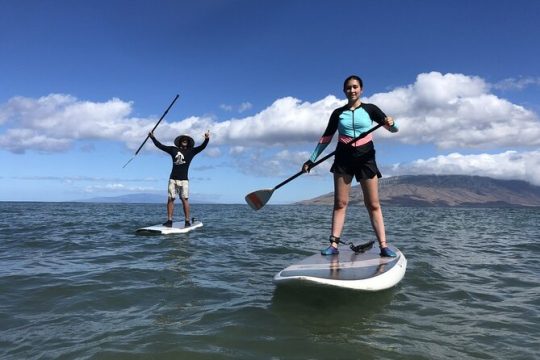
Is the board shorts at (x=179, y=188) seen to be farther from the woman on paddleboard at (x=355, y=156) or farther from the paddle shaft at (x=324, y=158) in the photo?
the woman on paddleboard at (x=355, y=156)

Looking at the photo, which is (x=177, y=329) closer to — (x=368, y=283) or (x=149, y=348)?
(x=149, y=348)

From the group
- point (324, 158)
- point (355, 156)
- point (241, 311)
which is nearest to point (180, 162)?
point (324, 158)

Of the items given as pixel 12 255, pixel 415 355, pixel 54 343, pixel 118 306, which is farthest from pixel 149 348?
pixel 12 255

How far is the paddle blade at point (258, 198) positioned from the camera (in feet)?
27.5

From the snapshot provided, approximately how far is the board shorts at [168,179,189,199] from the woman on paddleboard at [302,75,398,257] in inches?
334

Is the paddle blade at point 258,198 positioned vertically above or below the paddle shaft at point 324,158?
below

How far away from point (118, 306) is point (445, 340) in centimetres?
386

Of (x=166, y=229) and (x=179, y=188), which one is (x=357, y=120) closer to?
(x=166, y=229)

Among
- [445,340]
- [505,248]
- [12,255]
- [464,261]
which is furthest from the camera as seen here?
[505,248]

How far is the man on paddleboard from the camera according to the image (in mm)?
14398

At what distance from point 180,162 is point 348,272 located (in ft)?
31.9

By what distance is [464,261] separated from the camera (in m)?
9.48

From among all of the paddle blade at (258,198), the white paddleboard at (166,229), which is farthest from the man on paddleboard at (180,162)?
the paddle blade at (258,198)

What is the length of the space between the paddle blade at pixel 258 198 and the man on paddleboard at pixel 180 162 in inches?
252
